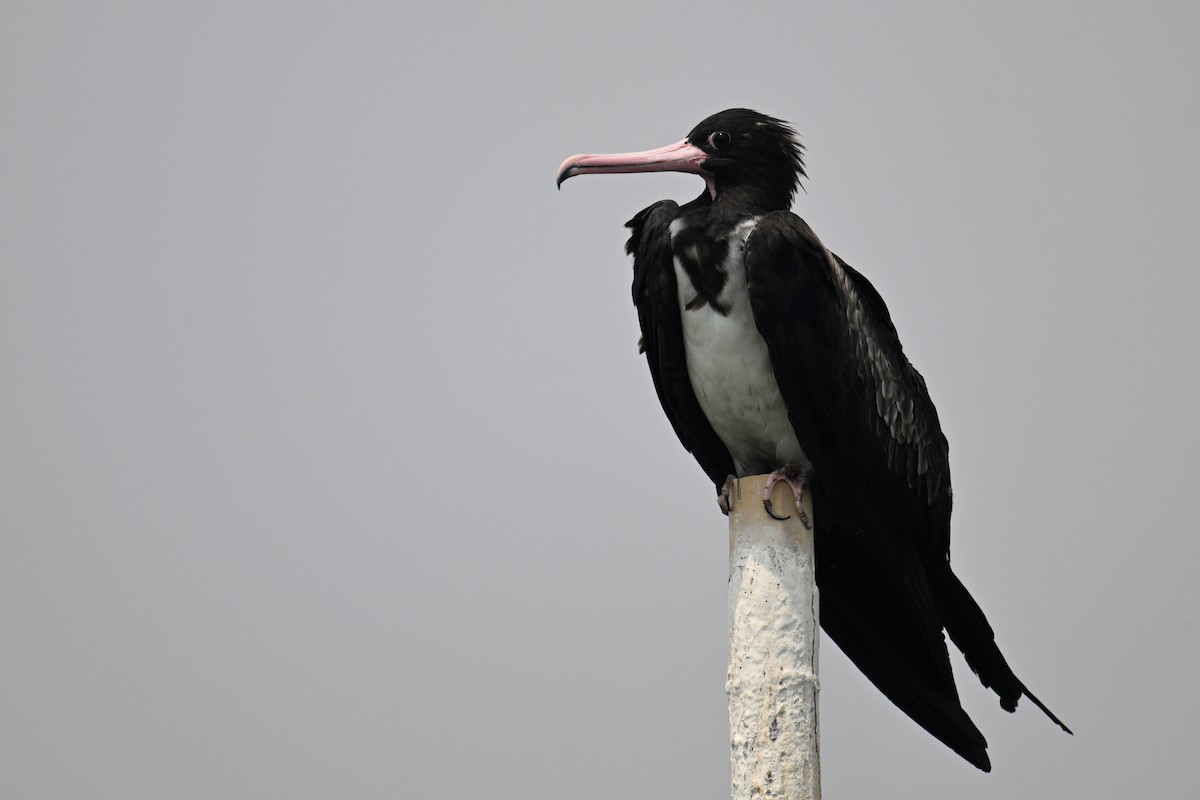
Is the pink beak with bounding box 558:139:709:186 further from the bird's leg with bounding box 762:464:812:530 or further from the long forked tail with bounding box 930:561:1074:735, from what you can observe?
the long forked tail with bounding box 930:561:1074:735

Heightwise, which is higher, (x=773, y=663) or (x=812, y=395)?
(x=812, y=395)

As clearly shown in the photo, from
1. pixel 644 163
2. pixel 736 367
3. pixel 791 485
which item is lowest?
pixel 791 485

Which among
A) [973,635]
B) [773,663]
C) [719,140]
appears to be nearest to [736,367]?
[719,140]

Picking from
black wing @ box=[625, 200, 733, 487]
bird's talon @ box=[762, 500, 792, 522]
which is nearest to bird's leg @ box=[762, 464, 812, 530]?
bird's talon @ box=[762, 500, 792, 522]

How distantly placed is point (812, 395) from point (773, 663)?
1287 millimetres

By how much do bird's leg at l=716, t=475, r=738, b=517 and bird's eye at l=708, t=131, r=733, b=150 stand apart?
4.99ft

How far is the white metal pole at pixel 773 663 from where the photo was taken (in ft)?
17.3

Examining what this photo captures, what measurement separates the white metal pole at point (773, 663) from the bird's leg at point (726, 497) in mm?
397

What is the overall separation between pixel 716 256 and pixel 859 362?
82cm

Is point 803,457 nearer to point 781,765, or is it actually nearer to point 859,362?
point 859,362

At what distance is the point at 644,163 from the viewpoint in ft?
21.3

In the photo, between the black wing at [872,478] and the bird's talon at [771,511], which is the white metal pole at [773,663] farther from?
the black wing at [872,478]

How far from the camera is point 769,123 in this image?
6.54 metres

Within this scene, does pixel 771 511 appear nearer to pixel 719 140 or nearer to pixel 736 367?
pixel 736 367
